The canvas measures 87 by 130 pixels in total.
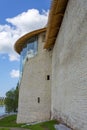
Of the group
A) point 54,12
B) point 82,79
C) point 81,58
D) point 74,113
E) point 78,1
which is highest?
Answer: point 54,12

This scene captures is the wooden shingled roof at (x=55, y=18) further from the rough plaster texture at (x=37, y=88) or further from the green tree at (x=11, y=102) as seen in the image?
the green tree at (x=11, y=102)

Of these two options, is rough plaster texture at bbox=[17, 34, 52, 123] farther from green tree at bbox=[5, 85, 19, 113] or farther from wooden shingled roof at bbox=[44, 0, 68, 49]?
green tree at bbox=[5, 85, 19, 113]

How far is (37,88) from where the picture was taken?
25766 millimetres

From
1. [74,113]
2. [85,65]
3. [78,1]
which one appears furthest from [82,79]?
A: [78,1]

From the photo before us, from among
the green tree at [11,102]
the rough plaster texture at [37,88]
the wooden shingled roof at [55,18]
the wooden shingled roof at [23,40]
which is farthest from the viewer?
the green tree at [11,102]

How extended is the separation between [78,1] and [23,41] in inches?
689

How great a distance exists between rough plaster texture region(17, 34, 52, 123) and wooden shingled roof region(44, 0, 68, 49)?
2.43m

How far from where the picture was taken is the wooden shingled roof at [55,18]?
15969 mm

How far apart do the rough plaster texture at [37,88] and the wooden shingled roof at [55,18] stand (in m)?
2.43

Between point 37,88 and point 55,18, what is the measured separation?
29.1 ft

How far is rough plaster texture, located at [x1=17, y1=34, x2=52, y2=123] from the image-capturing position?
25.0m

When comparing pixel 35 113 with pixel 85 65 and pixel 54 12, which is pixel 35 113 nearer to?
pixel 54 12

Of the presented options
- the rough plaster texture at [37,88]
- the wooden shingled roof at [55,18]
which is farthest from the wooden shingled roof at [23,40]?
the wooden shingled roof at [55,18]

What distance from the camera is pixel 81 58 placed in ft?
36.6
